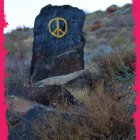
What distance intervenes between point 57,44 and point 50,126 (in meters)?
6.72

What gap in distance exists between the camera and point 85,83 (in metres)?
9.28

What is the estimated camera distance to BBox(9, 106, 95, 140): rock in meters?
4.83

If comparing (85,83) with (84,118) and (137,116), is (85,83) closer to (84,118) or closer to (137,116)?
(84,118)

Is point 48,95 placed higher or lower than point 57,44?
lower

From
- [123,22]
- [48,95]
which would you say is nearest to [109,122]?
[48,95]

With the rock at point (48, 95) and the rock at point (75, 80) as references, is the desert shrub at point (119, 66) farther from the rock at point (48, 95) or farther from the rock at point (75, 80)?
the rock at point (48, 95)

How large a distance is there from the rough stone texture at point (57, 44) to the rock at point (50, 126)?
18.5 feet

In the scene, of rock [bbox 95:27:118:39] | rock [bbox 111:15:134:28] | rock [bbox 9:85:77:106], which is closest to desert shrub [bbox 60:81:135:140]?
rock [bbox 9:85:77:106]

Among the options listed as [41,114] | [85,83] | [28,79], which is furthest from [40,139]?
[28,79]

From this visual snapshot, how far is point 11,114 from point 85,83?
127 inches

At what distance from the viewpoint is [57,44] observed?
1164cm

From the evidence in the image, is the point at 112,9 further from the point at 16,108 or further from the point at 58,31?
the point at 16,108

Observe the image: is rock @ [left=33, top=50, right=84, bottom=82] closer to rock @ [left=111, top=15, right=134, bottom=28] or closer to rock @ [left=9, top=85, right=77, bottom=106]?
rock @ [left=9, top=85, right=77, bottom=106]

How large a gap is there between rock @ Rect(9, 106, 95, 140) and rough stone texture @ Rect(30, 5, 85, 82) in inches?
222
